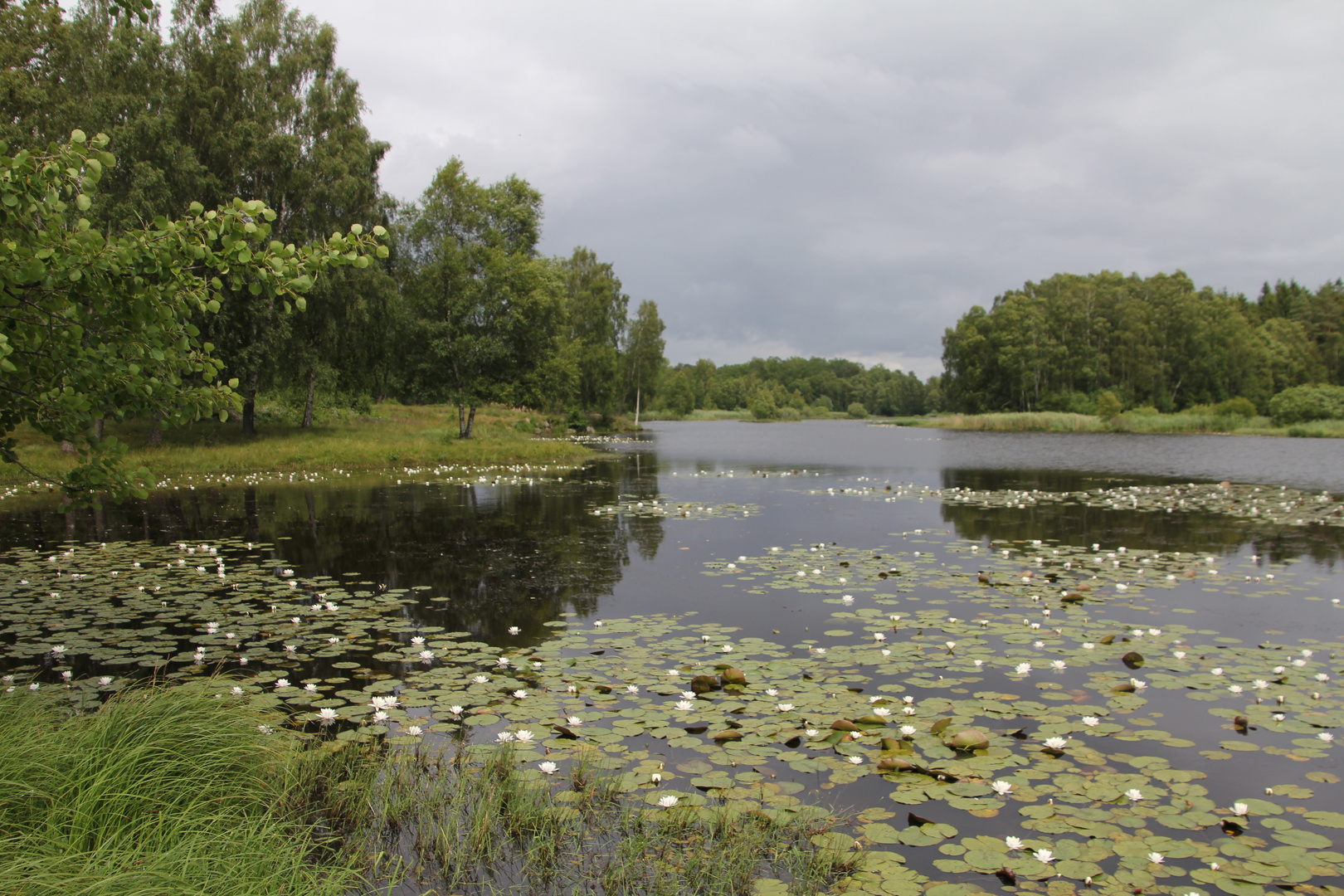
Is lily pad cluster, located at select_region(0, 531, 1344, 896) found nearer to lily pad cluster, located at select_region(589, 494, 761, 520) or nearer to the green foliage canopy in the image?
the green foliage canopy

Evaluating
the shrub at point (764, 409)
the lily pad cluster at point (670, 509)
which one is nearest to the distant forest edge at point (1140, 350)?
the shrub at point (764, 409)

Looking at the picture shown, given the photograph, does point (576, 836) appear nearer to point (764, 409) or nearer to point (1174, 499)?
point (1174, 499)

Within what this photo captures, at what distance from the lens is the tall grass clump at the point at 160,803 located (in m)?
3.29

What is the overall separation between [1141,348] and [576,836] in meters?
101

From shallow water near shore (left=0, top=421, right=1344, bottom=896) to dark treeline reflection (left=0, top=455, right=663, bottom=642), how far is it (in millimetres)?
107

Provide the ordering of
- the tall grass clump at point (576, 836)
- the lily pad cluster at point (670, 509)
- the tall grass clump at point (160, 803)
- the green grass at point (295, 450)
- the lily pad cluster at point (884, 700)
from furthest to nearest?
the green grass at point (295, 450) < the lily pad cluster at point (670, 509) < the lily pad cluster at point (884, 700) < the tall grass clump at point (576, 836) < the tall grass clump at point (160, 803)

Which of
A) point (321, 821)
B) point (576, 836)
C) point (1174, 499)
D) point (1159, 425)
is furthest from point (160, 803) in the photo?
point (1159, 425)

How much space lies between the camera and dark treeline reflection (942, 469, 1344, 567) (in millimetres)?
13711

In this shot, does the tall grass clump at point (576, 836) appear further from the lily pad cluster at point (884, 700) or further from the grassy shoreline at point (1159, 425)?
the grassy shoreline at point (1159, 425)

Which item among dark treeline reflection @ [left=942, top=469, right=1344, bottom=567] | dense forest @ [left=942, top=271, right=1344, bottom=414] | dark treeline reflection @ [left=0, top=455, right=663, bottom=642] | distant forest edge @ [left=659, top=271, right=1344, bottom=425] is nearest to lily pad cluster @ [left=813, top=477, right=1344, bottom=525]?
dark treeline reflection @ [left=942, top=469, right=1344, bottom=567]

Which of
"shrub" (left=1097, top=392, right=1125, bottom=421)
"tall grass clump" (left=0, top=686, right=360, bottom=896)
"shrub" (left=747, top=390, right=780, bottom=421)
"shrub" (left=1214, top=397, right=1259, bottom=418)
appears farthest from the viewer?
"shrub" (left=747, top=390, right=780, bottom=421)

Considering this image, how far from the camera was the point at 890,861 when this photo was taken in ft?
13.6

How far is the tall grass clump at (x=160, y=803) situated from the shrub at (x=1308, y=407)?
88113 mm

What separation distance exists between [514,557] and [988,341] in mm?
101758
